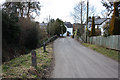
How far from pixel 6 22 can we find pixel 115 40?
10897mm

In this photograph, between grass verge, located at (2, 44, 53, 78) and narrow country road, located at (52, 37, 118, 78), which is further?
narrow country road, located at (52, 37, 118, 78)

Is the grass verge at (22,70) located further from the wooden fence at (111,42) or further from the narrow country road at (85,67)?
the wooden fence at (111,42)

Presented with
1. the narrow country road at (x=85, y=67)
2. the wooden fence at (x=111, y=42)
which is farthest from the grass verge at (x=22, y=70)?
the wooden fence at (x=111, y=42)

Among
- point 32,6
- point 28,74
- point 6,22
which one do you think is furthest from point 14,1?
point 28,74

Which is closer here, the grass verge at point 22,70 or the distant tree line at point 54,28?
the grass verge at point 22,70

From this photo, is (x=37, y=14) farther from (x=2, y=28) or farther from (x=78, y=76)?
(x=78, y=76)

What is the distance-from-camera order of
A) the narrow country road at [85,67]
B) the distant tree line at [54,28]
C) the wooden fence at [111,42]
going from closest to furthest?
the narrow country road at [85,67]
the wooden fence at [111,42]
the distant tree line at [54,28]

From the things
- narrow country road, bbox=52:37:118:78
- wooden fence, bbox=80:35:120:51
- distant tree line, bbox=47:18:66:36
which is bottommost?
narrow country road, bbox=52:37:118:78

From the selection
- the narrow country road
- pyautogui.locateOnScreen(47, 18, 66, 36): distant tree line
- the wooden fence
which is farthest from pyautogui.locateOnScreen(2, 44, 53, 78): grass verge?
pyautogui.locateOnScreen(47, 18, 66, 36): distant tree line

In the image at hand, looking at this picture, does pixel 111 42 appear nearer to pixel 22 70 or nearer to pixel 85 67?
pixel 85 67

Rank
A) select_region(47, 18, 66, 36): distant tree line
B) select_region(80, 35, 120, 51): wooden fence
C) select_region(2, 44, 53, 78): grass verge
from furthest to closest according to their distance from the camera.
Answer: select_region(47, 18, 66, 36): distant tree line → select_region(80, 35, 120, 51): wooden fence → select_region(2, 44, 53, 78): grass verge

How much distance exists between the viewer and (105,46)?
16531 mm

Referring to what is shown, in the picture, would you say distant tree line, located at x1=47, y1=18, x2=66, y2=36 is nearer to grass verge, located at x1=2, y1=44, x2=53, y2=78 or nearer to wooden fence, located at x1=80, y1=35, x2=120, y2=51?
wooden fence, located at x1=80, y1=35, x2=120, y2=51

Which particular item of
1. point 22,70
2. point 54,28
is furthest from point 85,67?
point 54,28
